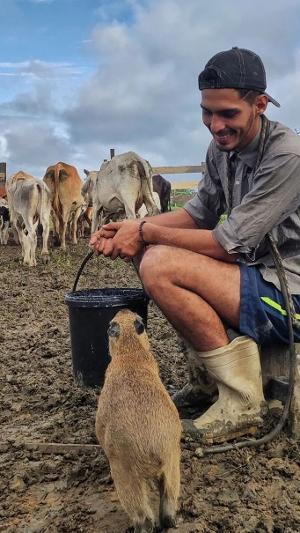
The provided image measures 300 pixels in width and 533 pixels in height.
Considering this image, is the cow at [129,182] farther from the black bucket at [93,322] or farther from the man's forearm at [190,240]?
the man's forearm at [190,240]

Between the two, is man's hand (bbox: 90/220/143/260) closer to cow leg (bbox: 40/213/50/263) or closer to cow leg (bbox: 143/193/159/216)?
cow leg (bbox: 143/193/159/216)

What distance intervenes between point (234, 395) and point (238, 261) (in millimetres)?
732

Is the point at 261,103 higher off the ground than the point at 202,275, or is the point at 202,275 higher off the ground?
the point at 261,103

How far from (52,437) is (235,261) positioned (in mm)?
1435

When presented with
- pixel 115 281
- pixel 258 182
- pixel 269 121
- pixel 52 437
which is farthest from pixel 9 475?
pixel 115 281

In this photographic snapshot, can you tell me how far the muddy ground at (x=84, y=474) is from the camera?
2621mm

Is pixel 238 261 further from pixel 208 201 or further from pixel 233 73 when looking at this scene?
pixel 233 73

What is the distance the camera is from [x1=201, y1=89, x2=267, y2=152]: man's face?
323 centimetres

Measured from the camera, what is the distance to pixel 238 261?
11.0ft

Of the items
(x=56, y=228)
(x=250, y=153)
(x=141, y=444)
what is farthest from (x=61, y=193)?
(x=141, y=444)

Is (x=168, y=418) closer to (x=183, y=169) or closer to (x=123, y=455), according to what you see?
(x=123, y=455)

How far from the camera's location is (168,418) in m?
2.50

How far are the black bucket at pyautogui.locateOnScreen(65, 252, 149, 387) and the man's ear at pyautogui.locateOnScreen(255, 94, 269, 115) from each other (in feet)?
4.30

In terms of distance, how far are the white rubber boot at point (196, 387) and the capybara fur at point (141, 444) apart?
1.03m
